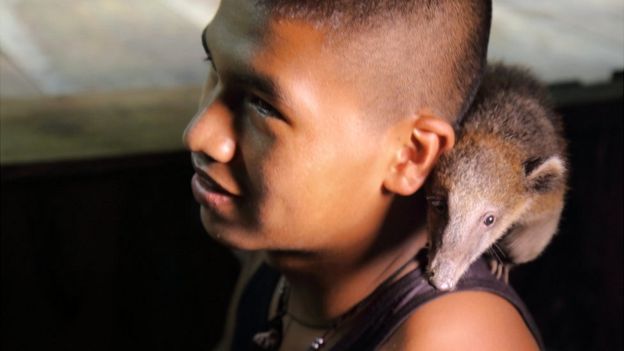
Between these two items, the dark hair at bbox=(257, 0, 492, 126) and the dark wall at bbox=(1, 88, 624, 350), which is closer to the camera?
the dark hair at bbox=(257, 0, 492, 126)

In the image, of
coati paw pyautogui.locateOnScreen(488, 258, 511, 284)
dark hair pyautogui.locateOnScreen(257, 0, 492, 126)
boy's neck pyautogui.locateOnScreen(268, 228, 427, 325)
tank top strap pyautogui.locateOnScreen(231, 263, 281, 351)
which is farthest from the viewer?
tank top strap pyautogui.locateOnScreen(231, 263, 281, 351)

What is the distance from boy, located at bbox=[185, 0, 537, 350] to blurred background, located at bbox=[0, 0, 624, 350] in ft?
1.93

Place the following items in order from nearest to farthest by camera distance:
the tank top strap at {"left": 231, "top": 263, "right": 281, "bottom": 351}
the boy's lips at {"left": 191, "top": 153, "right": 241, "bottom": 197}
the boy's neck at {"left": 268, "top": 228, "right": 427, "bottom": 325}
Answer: the boy's lips at {"left": 191, "top": 153, "right": 241, "bottom": 197} → the boy's neck at {"left": 268, "top": 228, "right": 427, "bottom": 325} → the tank top strap at {"left": 231, "top": 263, "right": 281, "bottom": 351}

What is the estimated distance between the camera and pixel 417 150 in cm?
117

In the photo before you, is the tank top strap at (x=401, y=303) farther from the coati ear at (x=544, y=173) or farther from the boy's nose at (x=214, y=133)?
the boy's nose at (x=214, y=133)

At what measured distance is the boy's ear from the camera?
3.75 feet

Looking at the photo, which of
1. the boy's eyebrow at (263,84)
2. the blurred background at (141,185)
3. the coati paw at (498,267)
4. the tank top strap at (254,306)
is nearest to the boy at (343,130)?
the boy's eyebrow at (263,84)

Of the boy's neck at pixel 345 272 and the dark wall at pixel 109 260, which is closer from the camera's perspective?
the boy's neck at pixel 345 272

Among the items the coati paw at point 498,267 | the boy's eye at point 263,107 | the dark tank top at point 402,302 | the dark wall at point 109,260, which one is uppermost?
the boy's eye at point 263,107

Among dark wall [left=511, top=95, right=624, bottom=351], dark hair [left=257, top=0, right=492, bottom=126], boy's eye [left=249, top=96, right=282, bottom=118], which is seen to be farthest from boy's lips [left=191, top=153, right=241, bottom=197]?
dark wall [left=511, top=95, right=624, bottom=351]

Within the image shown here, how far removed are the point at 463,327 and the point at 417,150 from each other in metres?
0.26

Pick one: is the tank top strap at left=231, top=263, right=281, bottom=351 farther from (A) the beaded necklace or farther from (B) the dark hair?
(B) the dark hair

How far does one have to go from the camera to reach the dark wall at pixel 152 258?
1753 millimetres

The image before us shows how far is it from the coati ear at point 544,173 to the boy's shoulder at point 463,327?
21 cm
